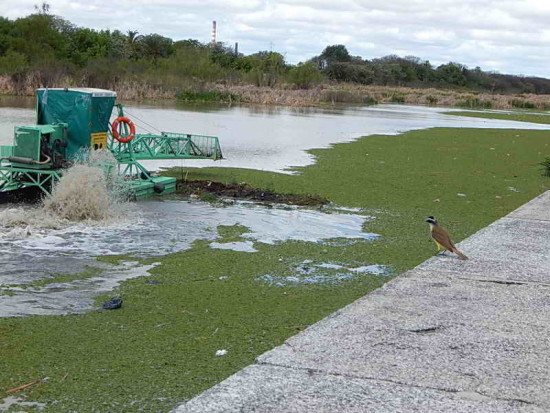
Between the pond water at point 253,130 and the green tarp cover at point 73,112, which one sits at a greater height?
the green tarp cover at point 73,112

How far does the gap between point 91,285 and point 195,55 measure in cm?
6844

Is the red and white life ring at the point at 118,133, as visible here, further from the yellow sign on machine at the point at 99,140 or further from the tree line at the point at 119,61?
the tree line at the point at 119,61

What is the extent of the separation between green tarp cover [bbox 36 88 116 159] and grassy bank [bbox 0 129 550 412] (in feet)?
12.7

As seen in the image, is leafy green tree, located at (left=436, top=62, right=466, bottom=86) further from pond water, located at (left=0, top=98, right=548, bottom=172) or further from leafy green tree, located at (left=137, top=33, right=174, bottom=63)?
pond water, located at (left=0, top=98, right=548, bottom=172)

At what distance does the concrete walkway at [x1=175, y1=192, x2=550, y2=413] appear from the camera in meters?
4.92

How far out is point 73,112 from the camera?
14.8 meters

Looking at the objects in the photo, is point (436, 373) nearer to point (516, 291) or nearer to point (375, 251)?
point (516, 291)

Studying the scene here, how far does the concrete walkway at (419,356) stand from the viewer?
194 inches

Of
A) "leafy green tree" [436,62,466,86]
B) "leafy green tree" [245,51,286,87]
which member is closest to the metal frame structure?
"leafy green tree" [245,51,286,87]

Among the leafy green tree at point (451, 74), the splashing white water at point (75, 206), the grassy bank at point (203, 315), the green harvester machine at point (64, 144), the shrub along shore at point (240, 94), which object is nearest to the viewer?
the grassy bank at point (203, 315)

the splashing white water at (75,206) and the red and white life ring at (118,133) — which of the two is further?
the red and white life ring at (118,133)

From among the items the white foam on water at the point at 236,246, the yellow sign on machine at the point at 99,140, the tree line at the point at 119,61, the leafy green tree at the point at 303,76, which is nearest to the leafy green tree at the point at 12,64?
→ the tree line at the point at 119,61

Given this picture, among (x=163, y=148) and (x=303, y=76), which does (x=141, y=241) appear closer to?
(x=163, y=148)

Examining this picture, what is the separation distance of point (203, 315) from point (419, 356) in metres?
2.40
